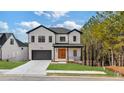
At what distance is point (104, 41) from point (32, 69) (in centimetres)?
219

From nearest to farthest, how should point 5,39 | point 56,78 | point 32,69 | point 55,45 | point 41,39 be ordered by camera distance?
1. point 56,78
2. point 5,39
3. point 32,69
4. point 41,39
5. point 55,45

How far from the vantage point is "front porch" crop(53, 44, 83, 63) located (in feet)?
79.8

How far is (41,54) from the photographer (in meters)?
24.3

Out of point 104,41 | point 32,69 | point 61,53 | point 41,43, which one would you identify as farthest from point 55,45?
point 104,41

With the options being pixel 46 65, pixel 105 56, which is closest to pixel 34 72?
pixel 46 65

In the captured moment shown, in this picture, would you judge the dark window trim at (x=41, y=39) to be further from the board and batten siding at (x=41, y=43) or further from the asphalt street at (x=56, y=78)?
the asphalt street at (x=56, y=78)

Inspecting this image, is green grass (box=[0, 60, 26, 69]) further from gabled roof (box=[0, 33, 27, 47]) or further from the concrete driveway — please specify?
gabled roof (box=[0, 33, 27, 47])

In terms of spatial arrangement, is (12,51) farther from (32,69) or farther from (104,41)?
(104,41)

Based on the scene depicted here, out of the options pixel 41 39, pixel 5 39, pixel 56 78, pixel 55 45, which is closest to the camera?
pixel 56 78

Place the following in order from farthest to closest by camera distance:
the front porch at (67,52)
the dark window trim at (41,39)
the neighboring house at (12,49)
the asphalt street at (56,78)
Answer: the front porch at (67,52)
the dark window trim at (41,39)
the neighboring house at (12,49)
the asphalt street at (56,78)

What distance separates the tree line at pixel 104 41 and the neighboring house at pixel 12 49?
1730 millimetres

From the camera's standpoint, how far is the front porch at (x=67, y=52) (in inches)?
957

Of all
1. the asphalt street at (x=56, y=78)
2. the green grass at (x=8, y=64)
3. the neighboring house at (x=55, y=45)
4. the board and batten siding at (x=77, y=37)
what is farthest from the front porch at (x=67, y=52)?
the green grass at (x=8, y=64)

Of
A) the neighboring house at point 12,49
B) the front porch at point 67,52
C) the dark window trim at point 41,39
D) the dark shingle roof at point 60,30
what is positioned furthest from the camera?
the front porch at point 67,52
